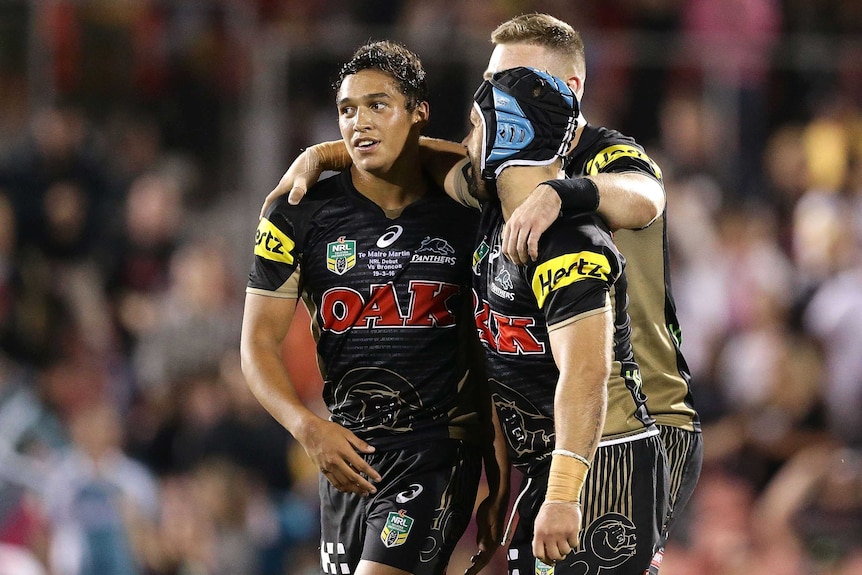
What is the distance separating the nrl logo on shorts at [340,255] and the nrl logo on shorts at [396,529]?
869 millimetres

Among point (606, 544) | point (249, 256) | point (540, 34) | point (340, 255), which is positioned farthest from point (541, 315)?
point (249, 256)

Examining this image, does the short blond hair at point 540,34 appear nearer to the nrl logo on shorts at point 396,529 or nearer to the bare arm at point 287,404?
the bare arm at point 287,404

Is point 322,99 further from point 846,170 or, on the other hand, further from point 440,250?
point 440,250

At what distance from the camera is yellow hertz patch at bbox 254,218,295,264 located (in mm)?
4820

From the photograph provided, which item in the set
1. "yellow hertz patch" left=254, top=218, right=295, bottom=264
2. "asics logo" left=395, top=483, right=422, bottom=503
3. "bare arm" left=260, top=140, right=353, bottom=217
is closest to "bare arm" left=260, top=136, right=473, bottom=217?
"bare arm" left=260, top=140, right=353, bottom=217

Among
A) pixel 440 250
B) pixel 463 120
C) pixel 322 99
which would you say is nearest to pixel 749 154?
pixel 463 120

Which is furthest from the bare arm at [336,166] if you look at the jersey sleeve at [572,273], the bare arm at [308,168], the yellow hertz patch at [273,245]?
the jersey sleeve at [572,273]

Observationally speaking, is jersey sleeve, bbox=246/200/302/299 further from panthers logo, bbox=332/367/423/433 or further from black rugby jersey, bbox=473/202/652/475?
black rugby jersey, bbox=473/202/652/475

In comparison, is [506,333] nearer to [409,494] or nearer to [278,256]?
[409,494]

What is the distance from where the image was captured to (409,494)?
189 inches

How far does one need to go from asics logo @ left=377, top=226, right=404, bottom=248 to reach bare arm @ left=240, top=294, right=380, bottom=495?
1.23 feet

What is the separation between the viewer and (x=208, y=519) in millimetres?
8922

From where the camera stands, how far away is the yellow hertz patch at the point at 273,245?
190 inches

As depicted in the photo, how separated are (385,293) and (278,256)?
0.40 meters
